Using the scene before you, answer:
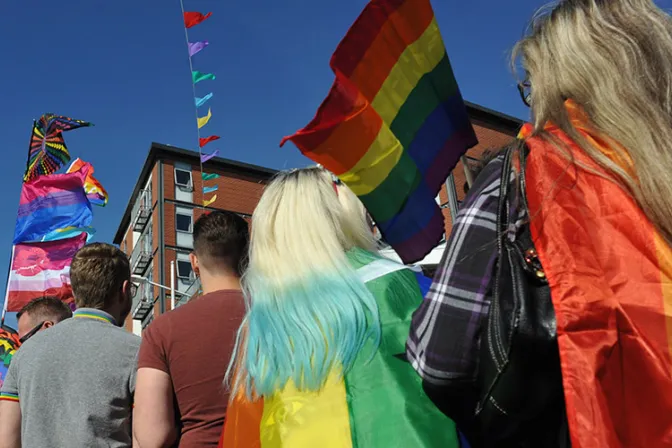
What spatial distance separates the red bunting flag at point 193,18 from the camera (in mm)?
10469

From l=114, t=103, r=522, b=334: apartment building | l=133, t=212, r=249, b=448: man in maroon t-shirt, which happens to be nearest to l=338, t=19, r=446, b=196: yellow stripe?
l=133, t=212, r=249, b=448: man in maroon t-shirt

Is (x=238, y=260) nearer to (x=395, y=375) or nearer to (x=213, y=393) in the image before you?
(x=213, y=393)

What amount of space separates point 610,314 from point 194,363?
1801 millimetres

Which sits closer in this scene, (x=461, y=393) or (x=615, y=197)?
(x=615, y=197)

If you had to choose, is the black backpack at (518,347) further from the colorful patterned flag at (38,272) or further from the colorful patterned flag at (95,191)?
the colorful patterned flag at (95,191)

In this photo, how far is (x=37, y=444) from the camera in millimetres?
2852

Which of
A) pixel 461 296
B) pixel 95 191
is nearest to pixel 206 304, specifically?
pixel 461 296

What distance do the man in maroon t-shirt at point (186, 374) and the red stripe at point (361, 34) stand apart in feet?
4.22

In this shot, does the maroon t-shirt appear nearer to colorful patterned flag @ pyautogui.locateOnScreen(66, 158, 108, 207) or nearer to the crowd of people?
the crowd of people

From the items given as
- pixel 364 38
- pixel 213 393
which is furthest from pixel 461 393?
pixel 213 393

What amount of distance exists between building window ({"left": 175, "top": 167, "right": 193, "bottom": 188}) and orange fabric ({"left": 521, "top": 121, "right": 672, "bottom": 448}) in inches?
1363

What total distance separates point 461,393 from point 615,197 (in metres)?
0.53

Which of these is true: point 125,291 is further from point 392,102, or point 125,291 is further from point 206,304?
point 392,102

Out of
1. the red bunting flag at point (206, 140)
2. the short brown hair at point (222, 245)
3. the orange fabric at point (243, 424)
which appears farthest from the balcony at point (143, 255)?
the orange fabric at point (243, 424)
